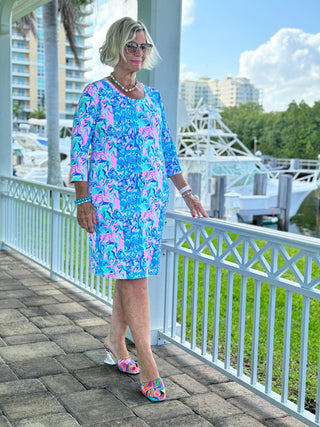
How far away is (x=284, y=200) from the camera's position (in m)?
18.9

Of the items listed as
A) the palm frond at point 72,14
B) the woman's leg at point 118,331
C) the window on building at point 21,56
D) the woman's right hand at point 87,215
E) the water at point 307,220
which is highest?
the window on building at point 21,56

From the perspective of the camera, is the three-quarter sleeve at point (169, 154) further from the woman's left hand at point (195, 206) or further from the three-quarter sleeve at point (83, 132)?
the three-quarter sleeve at point (83, 132)

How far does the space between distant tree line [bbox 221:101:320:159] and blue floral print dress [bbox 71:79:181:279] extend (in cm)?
4839

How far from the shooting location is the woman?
2676 millimetres

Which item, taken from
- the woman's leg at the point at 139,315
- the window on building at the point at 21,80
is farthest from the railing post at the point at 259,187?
the window on building at the point at 21,80

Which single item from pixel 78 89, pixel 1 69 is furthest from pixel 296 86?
pixel 1 69

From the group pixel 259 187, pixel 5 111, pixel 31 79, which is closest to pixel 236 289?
pixel 5 111

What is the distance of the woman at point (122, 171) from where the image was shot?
105 inches

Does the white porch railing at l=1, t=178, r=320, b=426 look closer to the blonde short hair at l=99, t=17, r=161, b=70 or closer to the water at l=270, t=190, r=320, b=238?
the blonde short hair at l=99, t=17, r=161, b=70

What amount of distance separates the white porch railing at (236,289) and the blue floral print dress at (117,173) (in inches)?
14.6

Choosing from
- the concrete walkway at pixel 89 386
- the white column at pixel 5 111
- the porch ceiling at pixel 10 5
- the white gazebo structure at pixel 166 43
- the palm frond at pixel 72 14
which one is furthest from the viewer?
the palm frond at pixel 72 14

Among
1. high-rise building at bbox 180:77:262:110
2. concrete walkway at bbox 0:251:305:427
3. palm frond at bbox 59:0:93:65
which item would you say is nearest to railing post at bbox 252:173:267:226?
palm frond at bbox 59:0:93:65

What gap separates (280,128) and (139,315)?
2109 inches

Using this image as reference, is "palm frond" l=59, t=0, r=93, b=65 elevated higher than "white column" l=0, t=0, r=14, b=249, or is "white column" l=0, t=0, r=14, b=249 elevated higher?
"palm frond" l=59, t=0, r=93, b=65
